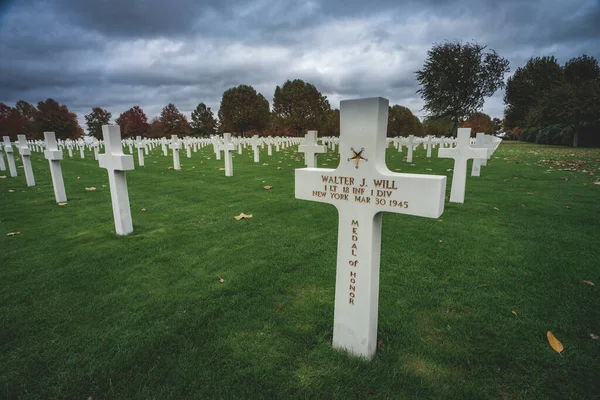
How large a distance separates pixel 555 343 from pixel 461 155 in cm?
470

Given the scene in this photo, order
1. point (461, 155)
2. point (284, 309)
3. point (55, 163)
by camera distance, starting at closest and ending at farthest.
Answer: point (284, 309) < point (461, 155) < point (55, 163)

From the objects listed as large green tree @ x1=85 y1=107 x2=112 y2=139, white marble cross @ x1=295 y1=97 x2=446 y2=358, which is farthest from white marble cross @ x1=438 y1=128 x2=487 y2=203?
large green tree @ x1=85 y1=107 x2=112 y2=139

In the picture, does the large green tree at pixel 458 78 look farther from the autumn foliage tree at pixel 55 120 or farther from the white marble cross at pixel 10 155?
the autumn foliage tree at pixel 55 120

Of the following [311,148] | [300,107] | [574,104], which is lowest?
[311,148]

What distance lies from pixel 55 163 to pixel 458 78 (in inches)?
1501

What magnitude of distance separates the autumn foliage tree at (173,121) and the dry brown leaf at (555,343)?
74276 millimetres

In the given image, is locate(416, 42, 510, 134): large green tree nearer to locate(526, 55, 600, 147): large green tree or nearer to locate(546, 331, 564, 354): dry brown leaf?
locate(526, 55, 600, 147): large green tree

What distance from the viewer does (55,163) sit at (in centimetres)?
683

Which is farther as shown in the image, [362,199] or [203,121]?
[203,121]

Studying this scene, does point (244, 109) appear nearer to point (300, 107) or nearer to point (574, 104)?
point (300, 107)

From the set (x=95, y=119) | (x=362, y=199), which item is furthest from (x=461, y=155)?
(x=95, y=119)

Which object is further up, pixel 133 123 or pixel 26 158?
pixel 133 123

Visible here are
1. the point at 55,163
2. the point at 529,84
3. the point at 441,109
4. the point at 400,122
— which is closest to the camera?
the point at 55,163

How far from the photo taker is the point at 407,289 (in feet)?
10.2
